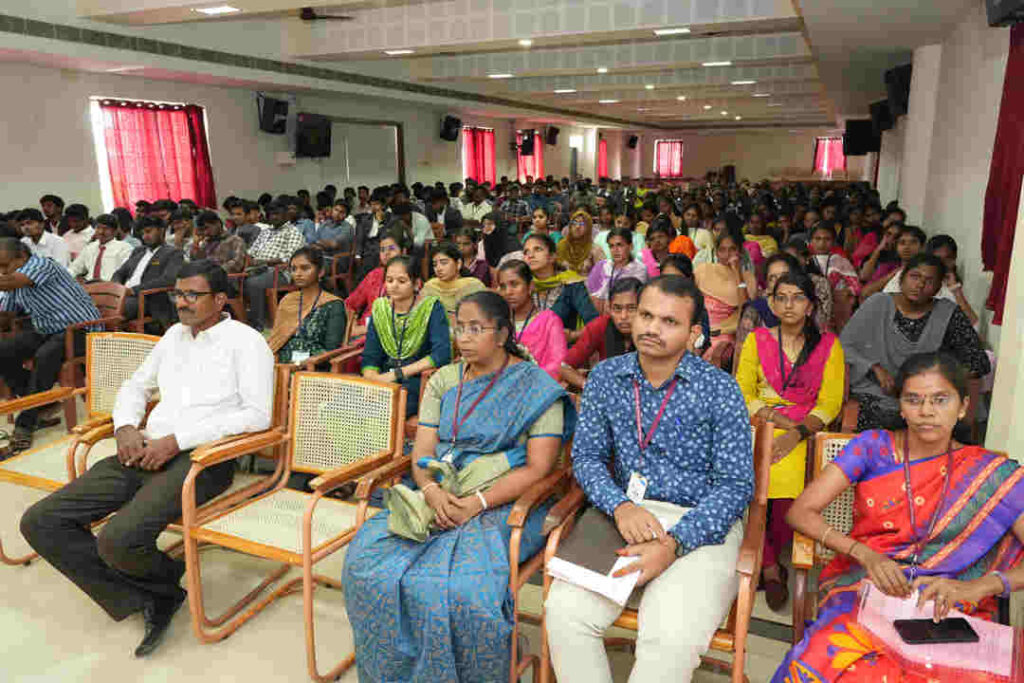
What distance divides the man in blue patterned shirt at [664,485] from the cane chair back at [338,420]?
0.74 metres

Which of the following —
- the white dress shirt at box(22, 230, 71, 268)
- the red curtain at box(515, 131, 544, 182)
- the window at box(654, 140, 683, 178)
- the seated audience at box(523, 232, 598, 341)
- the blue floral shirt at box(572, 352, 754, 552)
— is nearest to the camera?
the blue floral shirt at box(572, 352, 754, 552)

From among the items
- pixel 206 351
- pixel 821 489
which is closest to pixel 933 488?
pixel 821 489

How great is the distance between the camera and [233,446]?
2404mm

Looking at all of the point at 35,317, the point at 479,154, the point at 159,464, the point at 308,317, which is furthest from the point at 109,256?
the point at 479,154

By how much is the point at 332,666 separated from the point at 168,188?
8.59m

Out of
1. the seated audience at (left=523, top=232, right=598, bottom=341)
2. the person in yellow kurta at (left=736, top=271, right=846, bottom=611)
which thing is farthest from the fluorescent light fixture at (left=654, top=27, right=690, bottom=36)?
the person in yellow kurta at (left=736, top=271, right=846, bottom=611)

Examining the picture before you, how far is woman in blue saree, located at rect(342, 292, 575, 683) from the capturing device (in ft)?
6.14

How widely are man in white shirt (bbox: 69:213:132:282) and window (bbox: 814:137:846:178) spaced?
2649 centimetres

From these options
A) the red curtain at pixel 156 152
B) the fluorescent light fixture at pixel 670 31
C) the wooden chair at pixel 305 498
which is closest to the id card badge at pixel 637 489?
the wooden chair at pixel 305 498

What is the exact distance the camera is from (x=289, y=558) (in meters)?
2.15

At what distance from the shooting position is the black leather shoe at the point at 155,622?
2314 millimetres

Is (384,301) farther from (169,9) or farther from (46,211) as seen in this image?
(46,211)

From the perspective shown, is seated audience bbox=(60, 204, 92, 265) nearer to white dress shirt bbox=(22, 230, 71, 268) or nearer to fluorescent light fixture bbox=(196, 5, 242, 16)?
white dress shirt bbox=(22, 230, 71, 268)

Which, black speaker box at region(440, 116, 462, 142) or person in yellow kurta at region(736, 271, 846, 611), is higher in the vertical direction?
black speaker box at region(440, 116, 462, 142)
